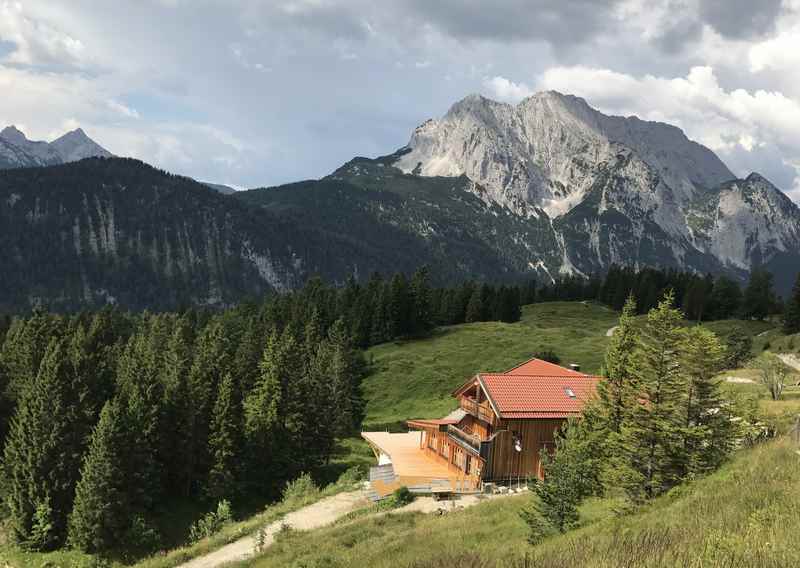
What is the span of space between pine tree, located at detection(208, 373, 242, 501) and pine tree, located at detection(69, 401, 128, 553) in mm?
8915

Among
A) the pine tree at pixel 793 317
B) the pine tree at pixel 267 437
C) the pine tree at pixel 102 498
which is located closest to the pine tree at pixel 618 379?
the pine tree at pixel 267 437

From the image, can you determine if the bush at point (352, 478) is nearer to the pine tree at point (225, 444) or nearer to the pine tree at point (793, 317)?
the pine tree at point (225, 444)

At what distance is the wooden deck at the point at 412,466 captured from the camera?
43.6m

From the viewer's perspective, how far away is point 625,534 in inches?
473

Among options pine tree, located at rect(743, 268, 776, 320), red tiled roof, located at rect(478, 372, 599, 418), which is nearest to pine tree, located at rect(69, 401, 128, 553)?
red tiled roof, located at rect(478, 372, 599, 418)

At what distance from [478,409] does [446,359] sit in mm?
50363

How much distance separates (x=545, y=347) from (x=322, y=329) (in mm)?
50143

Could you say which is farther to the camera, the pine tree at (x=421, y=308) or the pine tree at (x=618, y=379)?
the pine tree at (x=421, y=308)

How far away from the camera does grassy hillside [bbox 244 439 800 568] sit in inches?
320

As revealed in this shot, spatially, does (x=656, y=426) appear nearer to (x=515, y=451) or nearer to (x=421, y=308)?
(x=515, y=451)

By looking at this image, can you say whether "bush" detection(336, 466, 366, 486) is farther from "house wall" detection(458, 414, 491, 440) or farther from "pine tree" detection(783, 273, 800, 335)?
"pine tree" detection(783, 273, 800, 335)

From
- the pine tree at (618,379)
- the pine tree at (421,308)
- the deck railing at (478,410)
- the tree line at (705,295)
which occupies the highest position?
the tree line at (705,295)

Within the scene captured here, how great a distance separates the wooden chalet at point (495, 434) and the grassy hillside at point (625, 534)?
9.23 m

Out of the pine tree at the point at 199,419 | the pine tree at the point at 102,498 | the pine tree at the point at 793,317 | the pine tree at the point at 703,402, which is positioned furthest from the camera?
the pine tree at the point at 793,317
